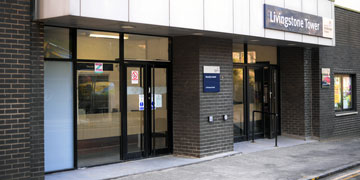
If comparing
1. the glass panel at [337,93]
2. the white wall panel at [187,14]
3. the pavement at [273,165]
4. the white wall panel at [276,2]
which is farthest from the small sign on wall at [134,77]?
the glass panel at [337,93]

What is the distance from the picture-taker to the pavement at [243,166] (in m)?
8.30

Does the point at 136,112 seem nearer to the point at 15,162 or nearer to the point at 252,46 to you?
the point at 15,162

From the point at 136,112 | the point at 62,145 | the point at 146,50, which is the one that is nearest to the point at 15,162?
the point at 62,145

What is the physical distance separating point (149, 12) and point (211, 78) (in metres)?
2.98

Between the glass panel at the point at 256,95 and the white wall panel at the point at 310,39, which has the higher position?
the white wall panel at the point at 310,39

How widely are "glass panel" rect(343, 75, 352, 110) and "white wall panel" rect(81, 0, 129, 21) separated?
35.5 feet

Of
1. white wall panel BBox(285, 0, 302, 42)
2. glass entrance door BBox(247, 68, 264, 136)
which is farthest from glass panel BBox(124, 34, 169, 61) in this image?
glass entrance door BBox(247, 68, 264, 136)

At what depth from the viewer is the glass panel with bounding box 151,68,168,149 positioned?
10289mm

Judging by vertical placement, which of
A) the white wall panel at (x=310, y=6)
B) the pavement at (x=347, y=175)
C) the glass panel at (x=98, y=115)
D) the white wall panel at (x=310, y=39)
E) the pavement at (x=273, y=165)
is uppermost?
the white wall panel at (x=310, y=6)

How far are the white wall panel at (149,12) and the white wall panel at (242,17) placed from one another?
2.28 meters

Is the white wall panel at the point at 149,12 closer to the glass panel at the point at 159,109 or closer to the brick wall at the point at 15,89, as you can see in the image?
the brick wall at the point at 15,89

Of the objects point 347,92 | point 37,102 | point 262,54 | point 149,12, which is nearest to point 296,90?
point 262,54

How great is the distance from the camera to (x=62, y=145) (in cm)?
855

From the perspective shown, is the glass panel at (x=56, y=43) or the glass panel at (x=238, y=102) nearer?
the glass panel at (x=56, y=43)
